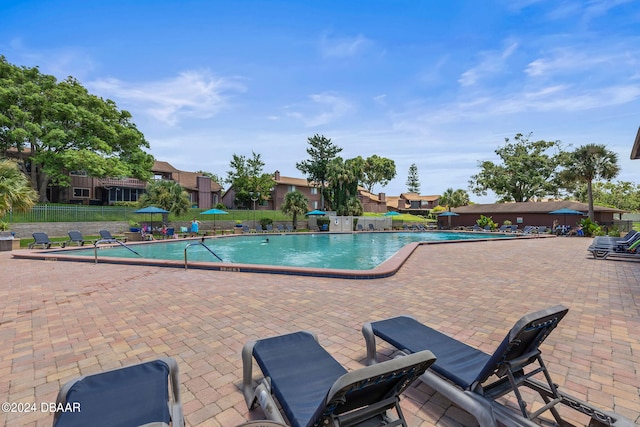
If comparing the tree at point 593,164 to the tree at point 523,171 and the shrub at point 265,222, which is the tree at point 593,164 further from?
the shrub at point 265,222

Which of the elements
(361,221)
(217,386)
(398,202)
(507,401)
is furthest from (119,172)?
(398,202)

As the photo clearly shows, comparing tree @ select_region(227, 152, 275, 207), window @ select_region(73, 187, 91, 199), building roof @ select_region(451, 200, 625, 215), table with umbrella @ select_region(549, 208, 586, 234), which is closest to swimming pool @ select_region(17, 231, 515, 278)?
window @ select_region(73, 187, 91, 199)

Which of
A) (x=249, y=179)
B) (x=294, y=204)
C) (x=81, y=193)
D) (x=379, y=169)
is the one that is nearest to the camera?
(x=294, y=204)

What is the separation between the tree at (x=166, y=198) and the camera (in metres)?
24.3

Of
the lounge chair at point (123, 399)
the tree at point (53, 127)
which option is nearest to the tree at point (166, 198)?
the tree at point (53, 127)

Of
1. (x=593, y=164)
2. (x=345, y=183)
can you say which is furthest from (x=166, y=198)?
(x=593, y=164)

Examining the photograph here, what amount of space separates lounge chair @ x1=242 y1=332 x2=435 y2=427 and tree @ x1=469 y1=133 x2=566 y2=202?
169 ft

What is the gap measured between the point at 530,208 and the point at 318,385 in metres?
43.2

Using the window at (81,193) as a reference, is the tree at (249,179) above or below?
above

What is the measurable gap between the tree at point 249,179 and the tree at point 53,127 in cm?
1593

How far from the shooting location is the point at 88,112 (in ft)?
86.7

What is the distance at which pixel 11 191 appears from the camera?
13.3 metres

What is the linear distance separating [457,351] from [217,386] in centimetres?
245

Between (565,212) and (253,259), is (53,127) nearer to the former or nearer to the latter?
(253,259)
